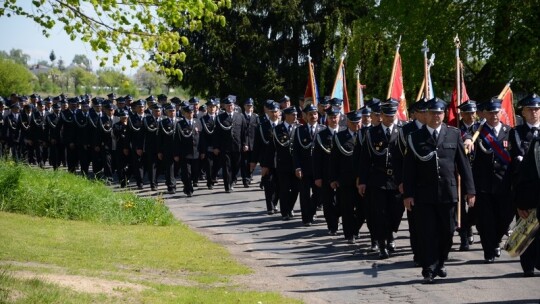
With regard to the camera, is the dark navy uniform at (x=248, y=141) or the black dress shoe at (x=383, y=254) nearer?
the black dress shoe at (x=383, y=254)

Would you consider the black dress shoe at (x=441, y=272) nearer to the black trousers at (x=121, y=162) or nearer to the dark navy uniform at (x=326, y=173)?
the dark navy uniform at (x=326, y=173)

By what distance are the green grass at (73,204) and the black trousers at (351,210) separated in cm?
384

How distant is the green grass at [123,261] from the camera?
1034 cm

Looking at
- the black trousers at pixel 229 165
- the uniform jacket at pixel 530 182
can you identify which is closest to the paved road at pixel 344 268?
the uniform jacket at pixel 530 182

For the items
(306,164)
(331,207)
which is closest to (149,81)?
(306,164)

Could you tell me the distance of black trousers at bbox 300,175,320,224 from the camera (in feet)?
57.4

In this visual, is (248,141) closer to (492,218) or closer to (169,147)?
(169,147)

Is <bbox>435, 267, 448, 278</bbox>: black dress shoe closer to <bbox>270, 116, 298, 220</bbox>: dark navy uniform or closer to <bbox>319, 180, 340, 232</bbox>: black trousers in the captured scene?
<bbox>319, 180, 340, 232</bbox>: black trousers

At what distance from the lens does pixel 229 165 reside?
941 inches

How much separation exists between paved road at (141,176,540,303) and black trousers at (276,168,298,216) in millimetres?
360

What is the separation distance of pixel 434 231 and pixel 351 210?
11.5 feet

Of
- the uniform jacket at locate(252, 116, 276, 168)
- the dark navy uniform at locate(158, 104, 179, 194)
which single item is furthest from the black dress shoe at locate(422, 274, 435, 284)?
the dark navy uniform at locate(158, 104, 179, 194)

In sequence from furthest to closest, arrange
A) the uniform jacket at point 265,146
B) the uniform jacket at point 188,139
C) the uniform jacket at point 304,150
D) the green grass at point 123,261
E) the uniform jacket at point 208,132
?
the uniform jacket at point 208,132 < the uniform jacket at point 188,139 < the uniform jacket at point 265,146 < the uniform jacket at point 304,150 < the green grass at point 123,261

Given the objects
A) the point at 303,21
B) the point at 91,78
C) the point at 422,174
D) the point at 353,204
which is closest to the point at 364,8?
the point at 303,21
